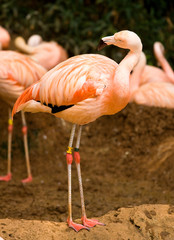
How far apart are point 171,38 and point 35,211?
12.9 feet

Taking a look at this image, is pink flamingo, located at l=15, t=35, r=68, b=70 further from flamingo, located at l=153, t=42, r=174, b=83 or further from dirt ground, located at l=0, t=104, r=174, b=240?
flamingo, located at l=153, t=42, r=174, b=83

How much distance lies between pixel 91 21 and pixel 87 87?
4278 mm

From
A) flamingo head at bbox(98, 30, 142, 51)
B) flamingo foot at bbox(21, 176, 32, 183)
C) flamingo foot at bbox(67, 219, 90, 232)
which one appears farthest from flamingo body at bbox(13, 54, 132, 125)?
flamingo foot at bbox(21, 176, 32, 183)

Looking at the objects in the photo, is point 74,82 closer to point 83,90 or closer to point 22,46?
point 83,90

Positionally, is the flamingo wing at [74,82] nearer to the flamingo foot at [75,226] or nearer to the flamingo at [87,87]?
the flamingo at [87,87]

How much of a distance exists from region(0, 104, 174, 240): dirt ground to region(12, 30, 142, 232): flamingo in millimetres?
1092

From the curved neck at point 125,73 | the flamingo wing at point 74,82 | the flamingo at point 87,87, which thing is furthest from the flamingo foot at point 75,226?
the curved neck at point 125,73

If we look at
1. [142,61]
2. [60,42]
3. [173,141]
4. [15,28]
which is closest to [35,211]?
Result: [173,141]

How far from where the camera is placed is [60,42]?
22.8 ft

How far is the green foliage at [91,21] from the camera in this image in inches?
263

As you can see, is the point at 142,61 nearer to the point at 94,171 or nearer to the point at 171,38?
the point at 171,38

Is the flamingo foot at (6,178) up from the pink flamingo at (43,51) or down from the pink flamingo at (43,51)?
down

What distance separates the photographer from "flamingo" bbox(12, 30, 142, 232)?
289 cm

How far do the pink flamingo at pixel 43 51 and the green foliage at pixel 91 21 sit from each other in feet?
1.20
